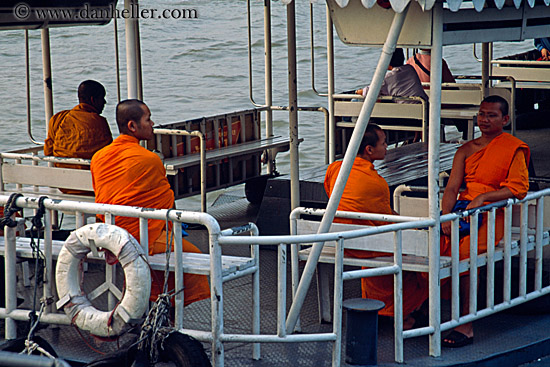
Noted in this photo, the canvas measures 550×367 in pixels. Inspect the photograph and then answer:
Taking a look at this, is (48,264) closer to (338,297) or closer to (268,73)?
(338,297)

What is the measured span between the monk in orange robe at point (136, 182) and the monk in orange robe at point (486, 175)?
1.32 m

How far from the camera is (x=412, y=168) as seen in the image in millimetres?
6449

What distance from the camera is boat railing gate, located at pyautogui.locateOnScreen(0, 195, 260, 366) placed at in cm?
387

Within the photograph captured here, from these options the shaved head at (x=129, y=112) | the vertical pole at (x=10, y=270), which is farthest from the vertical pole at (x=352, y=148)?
the vertical pole at (x=10, y=270)

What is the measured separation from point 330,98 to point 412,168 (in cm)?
171

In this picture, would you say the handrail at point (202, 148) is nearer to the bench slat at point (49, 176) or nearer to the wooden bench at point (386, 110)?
the bench slat at point (49, 176)

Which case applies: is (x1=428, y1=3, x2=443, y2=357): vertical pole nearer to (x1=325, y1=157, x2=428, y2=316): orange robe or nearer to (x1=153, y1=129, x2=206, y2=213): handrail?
(x1=325, y1=157, x2=428, y2=316): orange robe

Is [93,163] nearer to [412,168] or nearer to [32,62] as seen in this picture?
[412,168]

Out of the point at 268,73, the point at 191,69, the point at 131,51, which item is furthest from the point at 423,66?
the point at 191,69

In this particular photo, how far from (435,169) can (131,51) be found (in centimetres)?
185

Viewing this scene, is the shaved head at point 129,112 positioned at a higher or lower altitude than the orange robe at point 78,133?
higher

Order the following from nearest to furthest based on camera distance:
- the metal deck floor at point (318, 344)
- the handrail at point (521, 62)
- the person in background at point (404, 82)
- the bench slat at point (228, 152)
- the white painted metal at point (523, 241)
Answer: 1. the metal deck floor at point (318, 344)
2. the white painted metal at point (523, 241)
3. the bench slat at point (228, 152)
4. the person in background at point (404, 82)
5. the handrail at point (521, 62)

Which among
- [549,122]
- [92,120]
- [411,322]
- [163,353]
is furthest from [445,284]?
[549,122]

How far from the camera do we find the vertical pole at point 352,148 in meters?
4.00
